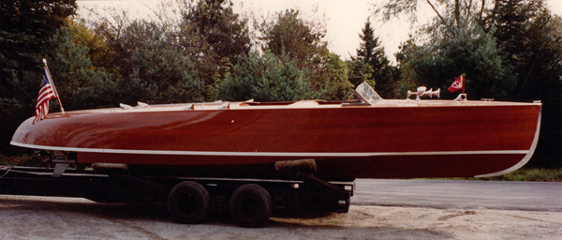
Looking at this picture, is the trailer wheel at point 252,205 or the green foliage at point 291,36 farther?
the green foliage at point 291,36

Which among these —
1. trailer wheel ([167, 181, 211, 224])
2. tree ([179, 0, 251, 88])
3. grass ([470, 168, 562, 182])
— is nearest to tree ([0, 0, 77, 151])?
tree ([179, 0, 251, 88])

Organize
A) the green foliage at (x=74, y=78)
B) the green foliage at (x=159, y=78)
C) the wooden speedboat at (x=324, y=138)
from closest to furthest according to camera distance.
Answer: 1. the wooden speedboat at (x=324, y=138)
2. the green foliage at (x=159, y=78)
3. the green foliage at (x=74, y=78)

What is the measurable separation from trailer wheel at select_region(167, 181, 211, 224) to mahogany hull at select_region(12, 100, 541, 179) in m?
0.31

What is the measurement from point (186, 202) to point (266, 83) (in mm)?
5989

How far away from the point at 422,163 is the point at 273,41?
14.9 m

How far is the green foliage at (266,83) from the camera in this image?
1070cm

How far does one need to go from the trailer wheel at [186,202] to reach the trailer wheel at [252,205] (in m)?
0.37

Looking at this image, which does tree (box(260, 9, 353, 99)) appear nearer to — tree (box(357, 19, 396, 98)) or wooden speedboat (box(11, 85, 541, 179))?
wooden speedboat (box(11, 85, 541, 179))

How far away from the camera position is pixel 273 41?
18.8 meters

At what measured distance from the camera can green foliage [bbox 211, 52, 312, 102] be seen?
35.1 ft

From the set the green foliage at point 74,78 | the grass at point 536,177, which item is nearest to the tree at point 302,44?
the green foliage at point 74,78

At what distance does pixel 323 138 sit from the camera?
476 cm

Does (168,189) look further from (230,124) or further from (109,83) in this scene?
(109,83)

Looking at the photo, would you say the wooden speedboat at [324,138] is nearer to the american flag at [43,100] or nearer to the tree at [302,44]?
the american flag at [43,100]
